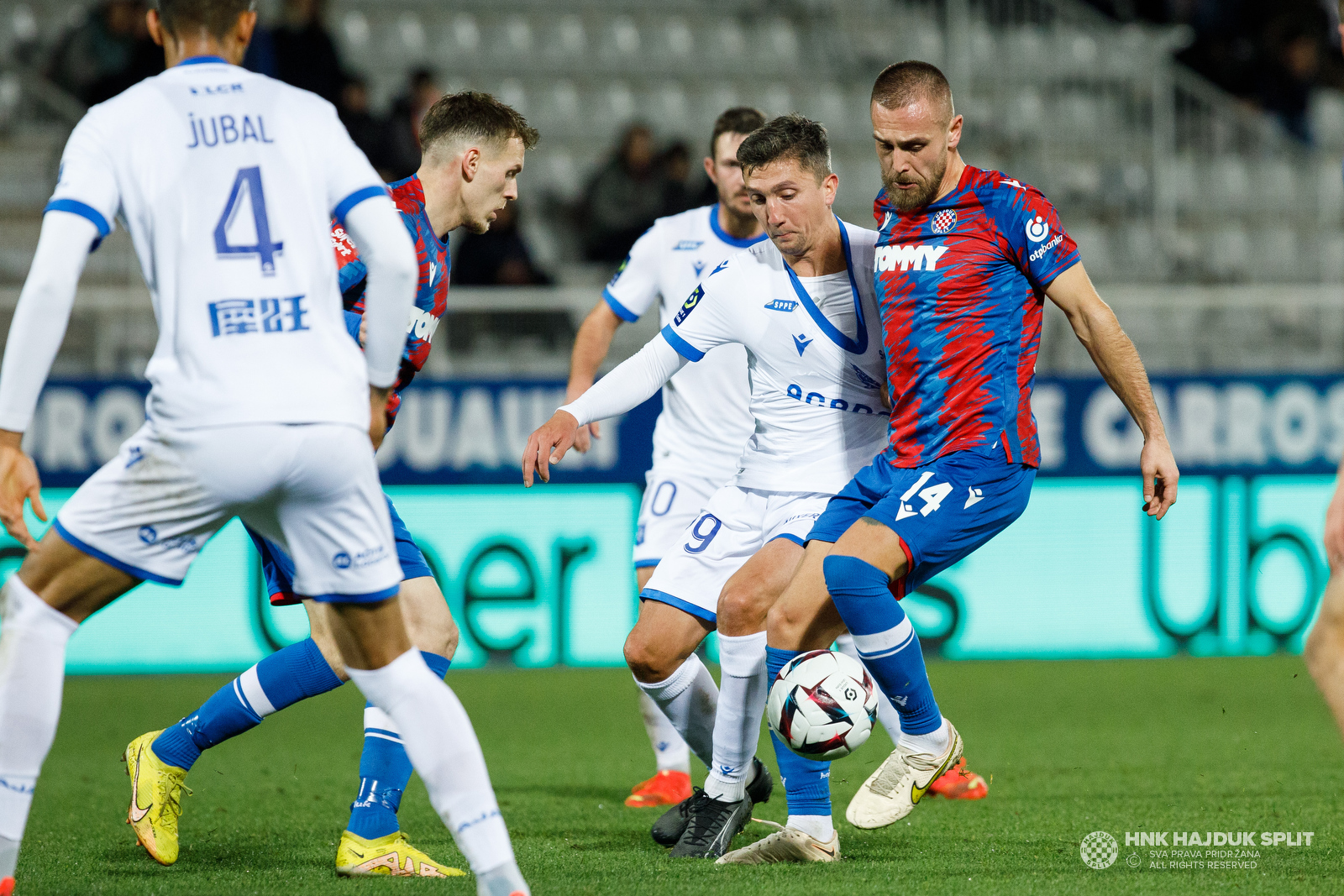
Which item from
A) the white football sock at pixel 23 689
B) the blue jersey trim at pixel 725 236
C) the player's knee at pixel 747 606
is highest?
the blue jersey trim at pixel 725 236

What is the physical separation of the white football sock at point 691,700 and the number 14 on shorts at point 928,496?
3.55 ft

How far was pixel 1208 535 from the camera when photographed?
9.91 metres

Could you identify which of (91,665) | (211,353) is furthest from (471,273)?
(211,353)

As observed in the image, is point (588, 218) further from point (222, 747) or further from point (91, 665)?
point (222, 747)

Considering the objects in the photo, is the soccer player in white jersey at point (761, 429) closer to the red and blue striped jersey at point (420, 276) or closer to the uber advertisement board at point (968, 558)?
the red and blue striped jersey at point (420, 276)

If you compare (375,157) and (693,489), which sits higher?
(375,157)

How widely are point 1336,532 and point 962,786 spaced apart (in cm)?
252

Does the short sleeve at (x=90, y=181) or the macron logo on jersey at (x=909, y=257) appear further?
the macron logo on jersey at (x=909, y=257)

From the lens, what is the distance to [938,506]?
450 centimetres

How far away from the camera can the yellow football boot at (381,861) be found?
176 inches

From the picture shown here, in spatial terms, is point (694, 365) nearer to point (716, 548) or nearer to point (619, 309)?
point (619, 309)

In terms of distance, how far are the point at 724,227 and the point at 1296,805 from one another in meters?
3.08

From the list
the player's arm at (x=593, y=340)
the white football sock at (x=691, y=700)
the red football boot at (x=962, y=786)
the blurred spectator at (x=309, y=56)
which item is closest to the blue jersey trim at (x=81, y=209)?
the white football sock at (x=691, y=700)

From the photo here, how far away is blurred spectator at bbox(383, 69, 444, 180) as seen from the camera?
457 inches
